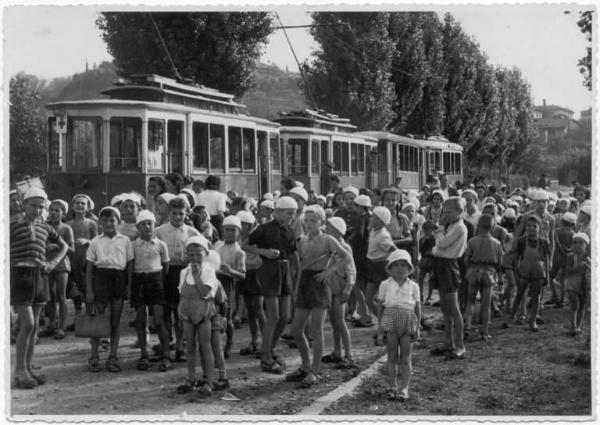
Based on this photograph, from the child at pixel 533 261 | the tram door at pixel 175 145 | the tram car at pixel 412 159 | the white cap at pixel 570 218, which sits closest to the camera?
the child at pixel 533 261

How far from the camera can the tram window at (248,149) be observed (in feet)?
50.9

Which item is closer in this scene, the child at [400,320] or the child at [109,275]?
the child at [400,320]

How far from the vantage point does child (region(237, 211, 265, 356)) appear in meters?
7.71

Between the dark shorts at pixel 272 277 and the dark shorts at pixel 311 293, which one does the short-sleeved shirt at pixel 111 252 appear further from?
the dark shorts at pixel 311 293

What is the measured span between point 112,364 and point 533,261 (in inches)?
209

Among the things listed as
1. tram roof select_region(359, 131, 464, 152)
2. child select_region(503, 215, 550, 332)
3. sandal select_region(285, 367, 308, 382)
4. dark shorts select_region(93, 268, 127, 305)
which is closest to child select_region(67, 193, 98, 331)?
dark shorts select_region(93, 268, 127, 305)

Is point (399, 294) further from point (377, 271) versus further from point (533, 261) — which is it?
point (533, 261)

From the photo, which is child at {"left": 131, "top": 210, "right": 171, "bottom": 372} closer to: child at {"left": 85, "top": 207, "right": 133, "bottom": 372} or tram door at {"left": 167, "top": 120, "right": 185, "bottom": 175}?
child at {"left": 85, "top": 207, "right": 133, "bottom": 372}

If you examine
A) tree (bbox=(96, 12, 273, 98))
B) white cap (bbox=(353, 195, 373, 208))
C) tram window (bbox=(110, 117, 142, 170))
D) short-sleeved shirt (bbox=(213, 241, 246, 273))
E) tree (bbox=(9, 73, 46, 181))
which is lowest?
short-sleeved shirt (bbox=(213, 241, 246, 273))

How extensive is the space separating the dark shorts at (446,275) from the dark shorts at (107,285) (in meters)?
3.28

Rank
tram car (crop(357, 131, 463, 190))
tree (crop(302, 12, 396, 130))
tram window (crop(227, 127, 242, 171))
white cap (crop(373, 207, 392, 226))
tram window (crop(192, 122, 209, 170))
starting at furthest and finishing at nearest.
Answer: tree (crop(302, 12, 396, 130)) → tram car (crop(357, 131, 463, 190)) → tram window (crop(227, 127, 242, 171)) → tram window (crop(192, 122, 209, 170)) → white cap (crop(373, 207, 392, 226))

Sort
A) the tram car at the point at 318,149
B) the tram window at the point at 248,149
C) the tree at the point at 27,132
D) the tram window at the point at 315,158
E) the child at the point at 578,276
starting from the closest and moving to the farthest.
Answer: the child at the point at 578,276 < the tram window at the point at 248,149 < the tree at the point at 27,132 < the tram car at the point at 318,149 < the tram window at the point at 315,158

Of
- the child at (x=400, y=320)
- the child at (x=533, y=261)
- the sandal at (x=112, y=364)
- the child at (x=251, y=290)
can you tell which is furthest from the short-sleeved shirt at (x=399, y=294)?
the child at (x=533, y=261)

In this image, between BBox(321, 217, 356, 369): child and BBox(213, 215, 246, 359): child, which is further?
BBox(213, 215, 246, 359): child
